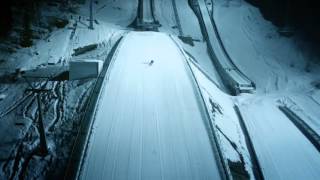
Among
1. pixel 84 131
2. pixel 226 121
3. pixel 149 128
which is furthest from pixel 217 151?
pixel 84 131

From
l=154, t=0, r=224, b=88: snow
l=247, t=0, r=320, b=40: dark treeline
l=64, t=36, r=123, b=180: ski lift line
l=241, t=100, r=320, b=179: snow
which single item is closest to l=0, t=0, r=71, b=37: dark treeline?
l=64, t=36, r=123, b=180: ski lift line

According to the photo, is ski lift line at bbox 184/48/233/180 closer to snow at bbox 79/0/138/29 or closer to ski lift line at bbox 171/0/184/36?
ski lift line at bbox 171/0/184/36

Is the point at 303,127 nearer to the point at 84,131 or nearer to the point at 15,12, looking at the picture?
the point at 84,131

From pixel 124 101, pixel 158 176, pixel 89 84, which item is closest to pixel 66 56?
pixel 89 84

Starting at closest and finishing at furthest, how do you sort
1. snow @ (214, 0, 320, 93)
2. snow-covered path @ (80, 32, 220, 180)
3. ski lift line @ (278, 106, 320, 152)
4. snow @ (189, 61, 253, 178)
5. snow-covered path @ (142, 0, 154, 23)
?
snow-covered path @ (80, 32, 220, 180), snow @ (189, 61, 253, 178), ski lift line @ (278, 106, 320, 152), snow @ (214, 0, 320, 93), snow-covered path @ (142, 0, 154, 23)

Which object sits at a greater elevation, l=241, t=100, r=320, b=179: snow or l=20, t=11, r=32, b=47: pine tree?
l=20, t=11, r=32, b=47: pine tree

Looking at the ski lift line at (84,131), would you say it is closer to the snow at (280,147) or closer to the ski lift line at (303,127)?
the snow at (280,147)
